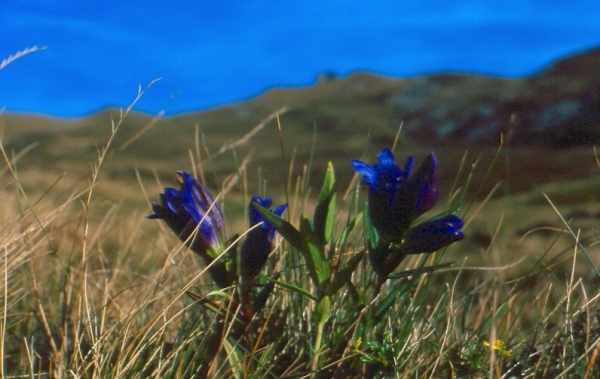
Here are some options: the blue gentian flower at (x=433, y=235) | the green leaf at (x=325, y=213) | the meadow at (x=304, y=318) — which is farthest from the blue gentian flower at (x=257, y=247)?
the blue gentian flower at (x=433, y=235)

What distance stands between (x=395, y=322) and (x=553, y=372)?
0.31 m

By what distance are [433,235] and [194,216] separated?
1.35 ft

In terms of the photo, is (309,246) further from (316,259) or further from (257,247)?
(257,247)

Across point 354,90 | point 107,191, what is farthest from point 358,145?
point 107,191

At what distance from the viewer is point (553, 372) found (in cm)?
163

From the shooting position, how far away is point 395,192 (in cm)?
143

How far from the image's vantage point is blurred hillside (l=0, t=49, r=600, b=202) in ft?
130

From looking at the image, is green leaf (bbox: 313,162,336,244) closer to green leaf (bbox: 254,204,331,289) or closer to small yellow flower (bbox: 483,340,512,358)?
green leaf (bbox: 254,204,331,289)

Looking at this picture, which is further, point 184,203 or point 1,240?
point 1,240

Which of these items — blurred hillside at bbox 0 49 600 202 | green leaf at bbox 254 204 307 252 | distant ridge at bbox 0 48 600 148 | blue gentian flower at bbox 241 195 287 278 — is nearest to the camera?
green leaf at bbox 254 204 307 252

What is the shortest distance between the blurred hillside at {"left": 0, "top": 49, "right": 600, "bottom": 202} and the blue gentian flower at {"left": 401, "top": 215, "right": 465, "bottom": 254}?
1100 inches

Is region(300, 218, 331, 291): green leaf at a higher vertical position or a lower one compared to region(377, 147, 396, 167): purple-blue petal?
lower

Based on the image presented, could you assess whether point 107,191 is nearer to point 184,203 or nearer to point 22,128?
point 184,203

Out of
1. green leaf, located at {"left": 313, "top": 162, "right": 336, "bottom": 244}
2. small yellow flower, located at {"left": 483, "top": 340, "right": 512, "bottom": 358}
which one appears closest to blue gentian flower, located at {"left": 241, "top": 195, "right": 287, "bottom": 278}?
green leaf, located at {"left": 313, "top": 162, "right": 336, "bottom": 244}
